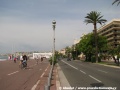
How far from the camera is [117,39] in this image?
118 metres

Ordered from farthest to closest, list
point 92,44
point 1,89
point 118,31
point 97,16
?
1. point 118,31
2. point 92,44
3. point 97,16
4. point 1,89

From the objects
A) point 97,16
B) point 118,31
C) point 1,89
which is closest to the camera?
point 1,89

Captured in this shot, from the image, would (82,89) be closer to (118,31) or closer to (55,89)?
(55,89)

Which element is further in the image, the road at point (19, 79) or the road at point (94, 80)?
the road at point (94, 80)

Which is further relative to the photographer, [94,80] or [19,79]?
Answer: [19,79]

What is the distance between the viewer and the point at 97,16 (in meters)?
62.5

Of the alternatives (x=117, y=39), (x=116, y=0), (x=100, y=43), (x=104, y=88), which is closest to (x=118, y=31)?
(x=117, y=39)

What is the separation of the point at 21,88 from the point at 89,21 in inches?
2077

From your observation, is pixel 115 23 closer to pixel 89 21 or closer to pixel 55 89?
pixel 89 21

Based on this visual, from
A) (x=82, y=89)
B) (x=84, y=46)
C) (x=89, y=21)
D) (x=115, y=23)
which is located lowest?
(x=82, y=89)

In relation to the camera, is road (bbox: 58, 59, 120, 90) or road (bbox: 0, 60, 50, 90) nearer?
road (bbox: 0, 60, 50, 90)

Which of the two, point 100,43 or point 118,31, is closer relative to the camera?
point 100,43

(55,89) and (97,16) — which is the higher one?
(97,16)

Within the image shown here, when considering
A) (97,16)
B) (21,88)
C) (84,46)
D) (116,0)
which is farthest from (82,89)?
(84,46)
